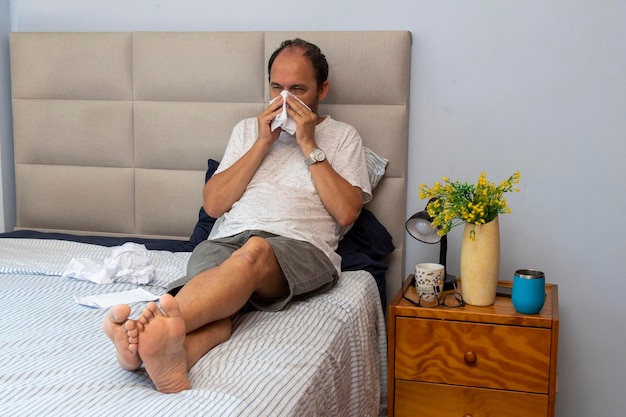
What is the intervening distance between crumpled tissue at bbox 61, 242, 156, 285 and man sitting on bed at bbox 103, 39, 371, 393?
19cm

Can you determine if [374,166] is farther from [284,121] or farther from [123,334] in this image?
[123,334]

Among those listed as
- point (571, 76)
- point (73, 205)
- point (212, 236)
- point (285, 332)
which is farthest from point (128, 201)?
point (571, 76)

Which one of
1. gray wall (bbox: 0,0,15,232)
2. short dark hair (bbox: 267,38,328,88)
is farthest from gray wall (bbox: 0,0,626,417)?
gray wall (bbox: 0,0,15,232)

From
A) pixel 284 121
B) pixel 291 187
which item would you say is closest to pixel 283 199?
pixel 291 187

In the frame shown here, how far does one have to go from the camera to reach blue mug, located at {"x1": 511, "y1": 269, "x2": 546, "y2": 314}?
2.00 m

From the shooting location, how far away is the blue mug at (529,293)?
200 centimetres

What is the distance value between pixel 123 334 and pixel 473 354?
1077 mm

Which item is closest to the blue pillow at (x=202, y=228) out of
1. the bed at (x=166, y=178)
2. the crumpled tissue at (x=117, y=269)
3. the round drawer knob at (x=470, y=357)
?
the bed at (x=166, y=178)

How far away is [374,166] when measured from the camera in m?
2.45

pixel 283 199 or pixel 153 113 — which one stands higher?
pixel 153 113

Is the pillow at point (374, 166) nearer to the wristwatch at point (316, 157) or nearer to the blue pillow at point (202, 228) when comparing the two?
the wristwatch at point (316, 157)

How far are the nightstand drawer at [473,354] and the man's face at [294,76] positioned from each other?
0.77m

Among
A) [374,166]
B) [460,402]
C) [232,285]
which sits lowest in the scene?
[460,402]

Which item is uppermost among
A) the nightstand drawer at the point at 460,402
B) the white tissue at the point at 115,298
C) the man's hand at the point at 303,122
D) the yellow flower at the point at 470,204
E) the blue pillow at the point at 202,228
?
the man's hand at the point at 303,122
